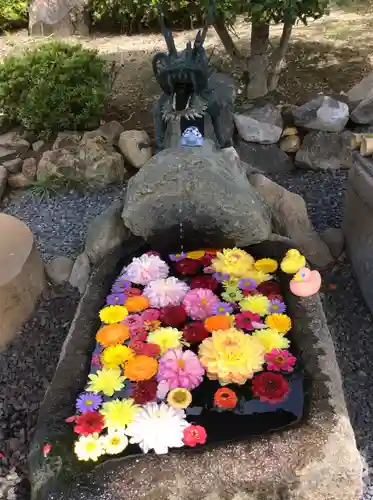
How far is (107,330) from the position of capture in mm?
2621

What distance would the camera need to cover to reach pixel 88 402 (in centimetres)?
229

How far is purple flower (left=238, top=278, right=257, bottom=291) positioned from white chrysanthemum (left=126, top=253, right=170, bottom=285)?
0.39 metres

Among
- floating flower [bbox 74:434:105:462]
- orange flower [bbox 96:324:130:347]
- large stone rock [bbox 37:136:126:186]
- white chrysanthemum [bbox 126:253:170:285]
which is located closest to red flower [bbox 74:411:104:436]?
floating flower [bbox 74:434:105:462]

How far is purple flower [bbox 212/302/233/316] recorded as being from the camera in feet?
8.90

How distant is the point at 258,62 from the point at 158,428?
3832 mm

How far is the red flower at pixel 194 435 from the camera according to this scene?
212 centimetres

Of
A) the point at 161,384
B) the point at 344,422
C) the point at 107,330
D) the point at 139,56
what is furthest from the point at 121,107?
the point at 344,422

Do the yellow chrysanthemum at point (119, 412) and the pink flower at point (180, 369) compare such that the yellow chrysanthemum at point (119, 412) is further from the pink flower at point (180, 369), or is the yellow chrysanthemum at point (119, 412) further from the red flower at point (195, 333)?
the red flower at point (195, 333)

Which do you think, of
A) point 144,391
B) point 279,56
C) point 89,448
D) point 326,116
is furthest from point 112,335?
point 279,56

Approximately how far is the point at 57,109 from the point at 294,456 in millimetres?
3627

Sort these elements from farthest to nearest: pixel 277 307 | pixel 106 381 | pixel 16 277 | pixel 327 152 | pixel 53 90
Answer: pixel 53 90, pixel 327 152, pixel 16 277, pixel 277 307, pixel 106 381

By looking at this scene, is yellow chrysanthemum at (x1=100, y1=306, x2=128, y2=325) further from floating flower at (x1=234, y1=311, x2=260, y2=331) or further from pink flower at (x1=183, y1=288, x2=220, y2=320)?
floating flower at (x1=234, y1=311, x2=260, y2=331)

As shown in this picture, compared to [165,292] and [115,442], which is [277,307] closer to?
[165,292]

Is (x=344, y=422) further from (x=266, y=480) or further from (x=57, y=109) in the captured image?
(x=57, y=109)
